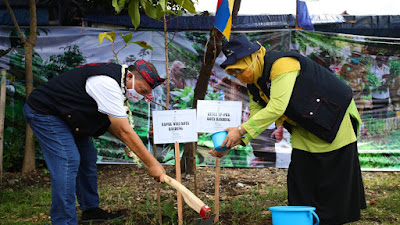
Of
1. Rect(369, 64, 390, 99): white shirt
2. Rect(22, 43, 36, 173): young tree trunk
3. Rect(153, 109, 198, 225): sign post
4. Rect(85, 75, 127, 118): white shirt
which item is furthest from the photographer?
Rect(369, 64, 390, 99): white shirt

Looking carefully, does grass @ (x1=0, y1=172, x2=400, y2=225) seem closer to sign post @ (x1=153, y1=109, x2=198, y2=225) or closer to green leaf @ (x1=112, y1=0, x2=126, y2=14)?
sign post @ (x1=153, y1=109, x2=198, y2=225)

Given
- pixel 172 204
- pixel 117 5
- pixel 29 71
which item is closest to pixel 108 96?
pixel 117 5

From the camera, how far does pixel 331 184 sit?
2.89 m

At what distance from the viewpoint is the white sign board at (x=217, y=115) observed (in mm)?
3381

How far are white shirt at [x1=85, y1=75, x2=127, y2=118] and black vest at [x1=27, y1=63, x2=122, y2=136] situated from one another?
0.33ft

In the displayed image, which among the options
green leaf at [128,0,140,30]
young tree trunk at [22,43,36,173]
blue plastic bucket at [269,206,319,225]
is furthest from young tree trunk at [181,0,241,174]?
blue plastic bucket at [269,206,319,225]

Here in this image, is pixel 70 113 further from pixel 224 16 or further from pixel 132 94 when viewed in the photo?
pixel 224 16

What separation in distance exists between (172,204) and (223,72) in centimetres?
338

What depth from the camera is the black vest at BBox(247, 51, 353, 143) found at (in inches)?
108

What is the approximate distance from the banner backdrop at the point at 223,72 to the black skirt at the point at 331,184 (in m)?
3.54

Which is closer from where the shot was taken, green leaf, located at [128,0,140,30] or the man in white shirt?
the man in white shirt

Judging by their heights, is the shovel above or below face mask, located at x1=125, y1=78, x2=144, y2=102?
below

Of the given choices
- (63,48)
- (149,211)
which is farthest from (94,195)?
(63,48)

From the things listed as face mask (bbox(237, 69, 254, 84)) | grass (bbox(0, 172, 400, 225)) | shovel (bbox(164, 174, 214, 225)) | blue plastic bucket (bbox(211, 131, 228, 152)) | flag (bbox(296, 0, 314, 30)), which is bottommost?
grass (bbox(0, 172, 400, 225))
